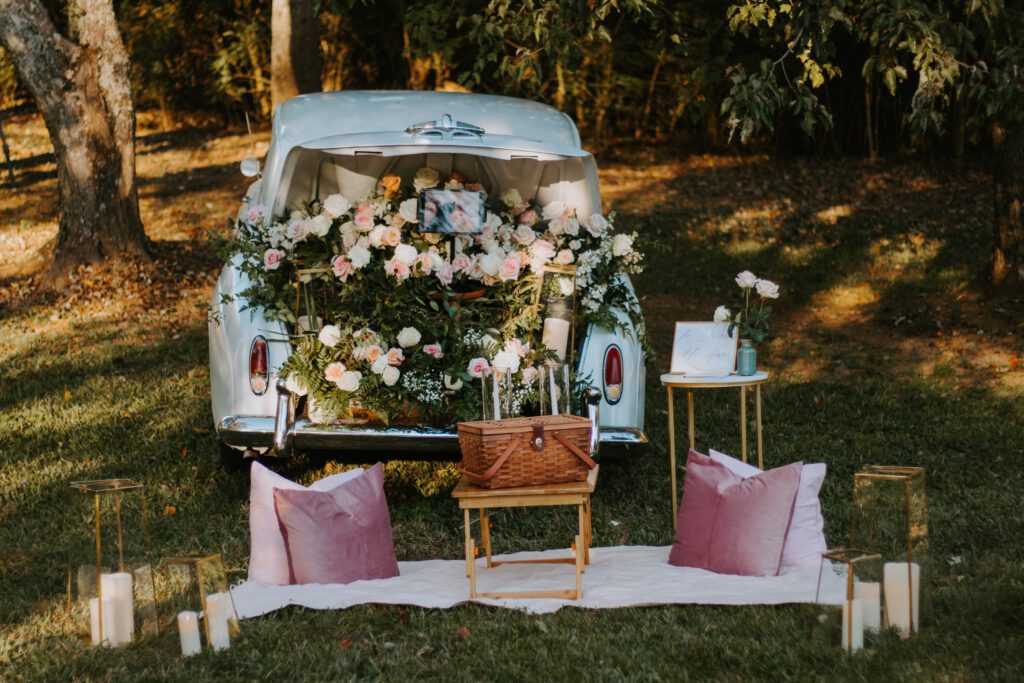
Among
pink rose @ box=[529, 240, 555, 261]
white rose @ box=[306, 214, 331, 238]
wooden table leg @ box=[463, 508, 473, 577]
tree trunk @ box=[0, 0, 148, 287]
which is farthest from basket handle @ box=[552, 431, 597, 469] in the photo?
tree trunk @ box=[0, 0, 148, 287]

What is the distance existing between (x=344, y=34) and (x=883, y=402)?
10992mm

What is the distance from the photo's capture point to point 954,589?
4.70 m

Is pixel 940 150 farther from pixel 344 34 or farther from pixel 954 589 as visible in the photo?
pixel 954 589

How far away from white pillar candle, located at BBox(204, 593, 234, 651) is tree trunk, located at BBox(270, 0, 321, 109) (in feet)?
30.0

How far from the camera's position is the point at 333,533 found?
5.09 metres

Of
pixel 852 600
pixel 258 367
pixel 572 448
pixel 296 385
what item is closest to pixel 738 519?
pixel 572 448

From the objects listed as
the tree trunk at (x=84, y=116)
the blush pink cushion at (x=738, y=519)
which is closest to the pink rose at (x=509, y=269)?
the blush pink cushion at (x=738, y=519)

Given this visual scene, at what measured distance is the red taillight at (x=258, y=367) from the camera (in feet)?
19.1

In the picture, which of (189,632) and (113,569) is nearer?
(189,632)

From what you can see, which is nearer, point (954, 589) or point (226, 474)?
point (954, 589)

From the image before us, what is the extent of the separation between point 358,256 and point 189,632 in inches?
89.5

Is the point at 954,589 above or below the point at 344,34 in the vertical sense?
below

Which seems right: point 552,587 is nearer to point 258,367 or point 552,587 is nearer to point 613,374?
point 613,374

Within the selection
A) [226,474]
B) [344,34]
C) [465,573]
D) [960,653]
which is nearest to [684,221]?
[344,34]
